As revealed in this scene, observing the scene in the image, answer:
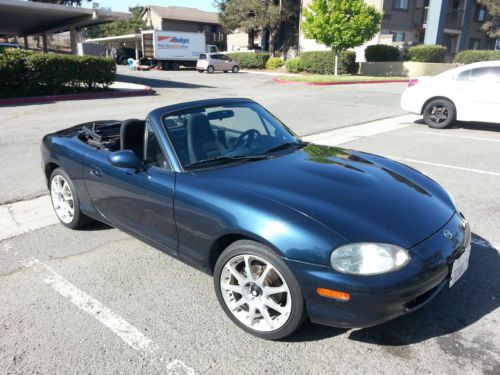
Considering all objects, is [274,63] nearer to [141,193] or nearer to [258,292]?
[141,193]

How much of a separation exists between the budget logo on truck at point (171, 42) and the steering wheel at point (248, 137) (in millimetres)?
36408

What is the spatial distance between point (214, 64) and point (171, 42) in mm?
5832

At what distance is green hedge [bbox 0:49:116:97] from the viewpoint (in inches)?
588

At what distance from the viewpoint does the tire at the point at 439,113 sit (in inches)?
390

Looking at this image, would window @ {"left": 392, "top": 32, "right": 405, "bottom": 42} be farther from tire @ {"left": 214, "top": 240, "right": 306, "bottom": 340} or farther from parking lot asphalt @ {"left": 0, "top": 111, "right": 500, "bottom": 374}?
tire @ {"left": 214, "top": 240, "right": 306, "bottom": 340}

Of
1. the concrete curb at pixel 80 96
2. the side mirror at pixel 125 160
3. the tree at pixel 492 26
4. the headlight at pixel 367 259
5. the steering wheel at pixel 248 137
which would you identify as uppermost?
the tree at pixel 492 26

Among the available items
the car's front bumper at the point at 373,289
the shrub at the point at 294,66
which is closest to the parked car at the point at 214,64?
the shrub at the point at 294,66

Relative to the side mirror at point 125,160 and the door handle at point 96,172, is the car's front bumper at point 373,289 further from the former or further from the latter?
the door handle at point 96,172

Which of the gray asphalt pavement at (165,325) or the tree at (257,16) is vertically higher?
the tree at (257,16)

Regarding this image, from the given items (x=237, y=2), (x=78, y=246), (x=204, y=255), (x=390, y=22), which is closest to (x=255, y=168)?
(x=204, y=255)

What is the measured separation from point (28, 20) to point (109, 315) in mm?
27232

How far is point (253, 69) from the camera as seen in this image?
40.9m

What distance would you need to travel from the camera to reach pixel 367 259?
2426 mm

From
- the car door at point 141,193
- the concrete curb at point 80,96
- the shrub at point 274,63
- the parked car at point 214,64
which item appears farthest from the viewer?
the shrub at point 274,63
